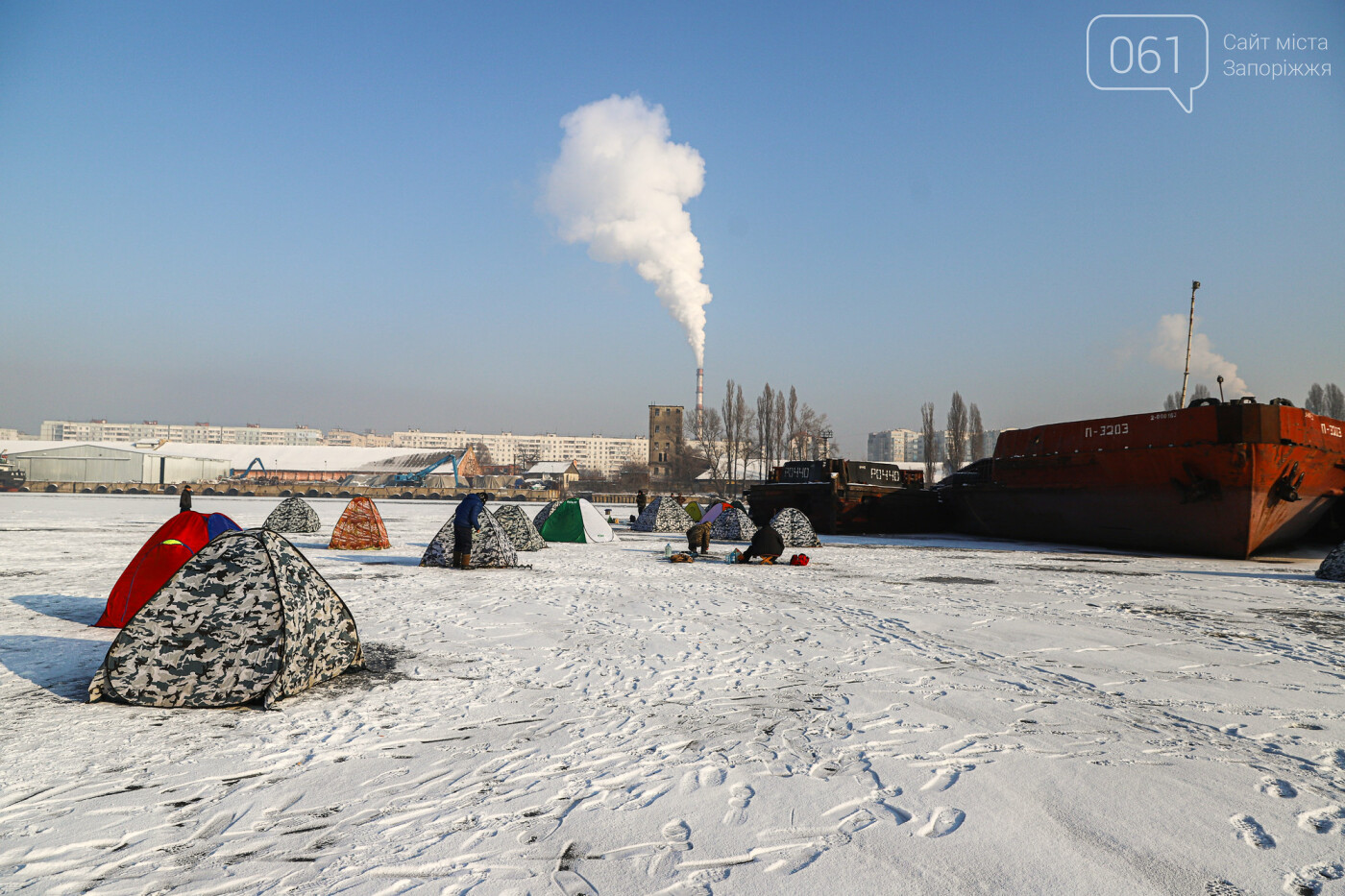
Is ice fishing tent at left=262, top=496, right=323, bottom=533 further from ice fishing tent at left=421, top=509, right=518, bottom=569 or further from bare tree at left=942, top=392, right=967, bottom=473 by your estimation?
bare tree at left=942, top=392, right=967, bottom=473

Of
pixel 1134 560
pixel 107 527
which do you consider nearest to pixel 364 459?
pixel 107 527

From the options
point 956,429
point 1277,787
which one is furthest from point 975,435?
point 1277,787

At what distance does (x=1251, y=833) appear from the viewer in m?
3.56

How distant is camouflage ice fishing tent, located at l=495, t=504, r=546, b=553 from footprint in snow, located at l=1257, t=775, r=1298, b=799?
14.9m

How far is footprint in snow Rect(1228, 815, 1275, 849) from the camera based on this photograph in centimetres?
345

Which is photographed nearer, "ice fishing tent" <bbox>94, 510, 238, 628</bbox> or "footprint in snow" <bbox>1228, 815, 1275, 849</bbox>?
"footprint in snow" <bbox>1228, 815, 1275, 849</bbox>

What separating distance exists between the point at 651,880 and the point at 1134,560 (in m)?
19.5

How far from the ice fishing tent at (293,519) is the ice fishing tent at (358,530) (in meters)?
4.33

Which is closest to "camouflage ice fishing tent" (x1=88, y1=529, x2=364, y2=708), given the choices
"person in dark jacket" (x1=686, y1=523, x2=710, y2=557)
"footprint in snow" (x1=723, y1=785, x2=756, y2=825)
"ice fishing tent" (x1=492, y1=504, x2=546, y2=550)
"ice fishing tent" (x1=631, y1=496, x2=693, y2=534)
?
"footprint in snow" (x1=723, y1=785, x2=756, y2=825)

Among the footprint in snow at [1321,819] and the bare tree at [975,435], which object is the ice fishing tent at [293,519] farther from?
the bare tree at [975,435]

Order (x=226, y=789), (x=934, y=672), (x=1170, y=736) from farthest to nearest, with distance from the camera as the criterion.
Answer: (x=934, y=672)
(x=1170, y=736)
(x=226, y=789)

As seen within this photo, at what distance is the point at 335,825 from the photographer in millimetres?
3578

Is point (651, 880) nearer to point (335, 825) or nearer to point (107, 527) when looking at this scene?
point (335, 825)

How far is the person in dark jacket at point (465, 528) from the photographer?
13984 mm
